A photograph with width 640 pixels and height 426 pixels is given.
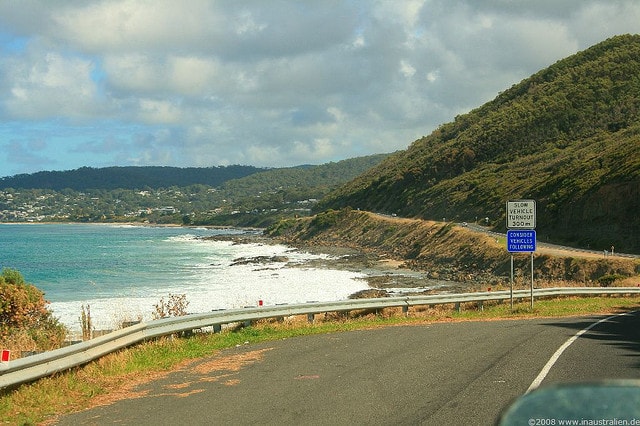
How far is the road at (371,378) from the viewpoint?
26.5ft

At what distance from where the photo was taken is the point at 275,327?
17125 mm

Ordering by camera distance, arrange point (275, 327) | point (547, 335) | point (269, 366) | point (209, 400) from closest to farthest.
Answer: point (209, 400) < point (269, 366) < point (547, 335) < point (275, 327)

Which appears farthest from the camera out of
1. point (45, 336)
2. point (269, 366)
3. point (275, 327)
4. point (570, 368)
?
point (275, 327)

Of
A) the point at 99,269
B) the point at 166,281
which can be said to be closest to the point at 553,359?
the point at 166,281

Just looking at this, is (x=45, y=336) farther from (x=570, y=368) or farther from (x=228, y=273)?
(x=228, y=273)

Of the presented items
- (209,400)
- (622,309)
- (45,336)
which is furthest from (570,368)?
(622,309)

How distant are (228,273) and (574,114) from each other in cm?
6372

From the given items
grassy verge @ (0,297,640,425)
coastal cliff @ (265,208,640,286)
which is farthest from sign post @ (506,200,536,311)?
coastal cliff @ (265,208,640,286)

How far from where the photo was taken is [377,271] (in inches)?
2662

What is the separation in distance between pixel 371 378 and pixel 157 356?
4.10 meters

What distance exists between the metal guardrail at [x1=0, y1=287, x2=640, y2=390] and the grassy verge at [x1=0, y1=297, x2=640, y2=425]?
6.2 inches

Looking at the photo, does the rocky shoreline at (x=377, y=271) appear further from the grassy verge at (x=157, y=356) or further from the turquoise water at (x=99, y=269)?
the grassy verge at (x=157, y=356)

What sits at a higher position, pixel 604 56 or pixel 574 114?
pixel 604 56

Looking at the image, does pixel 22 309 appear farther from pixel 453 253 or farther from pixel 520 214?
pixel 453 253
